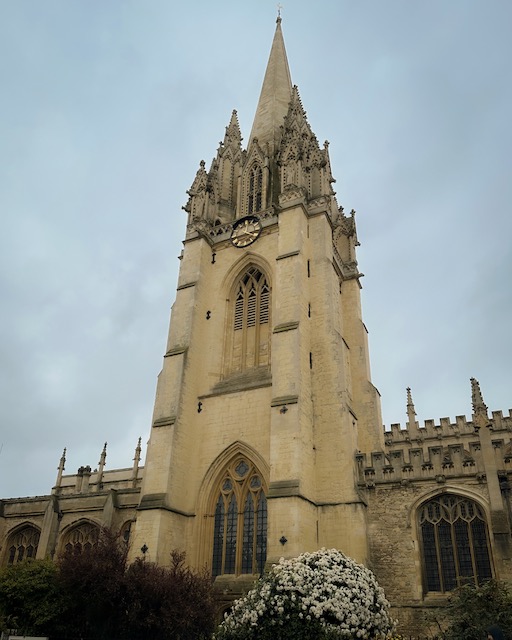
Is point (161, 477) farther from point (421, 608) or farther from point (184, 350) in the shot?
point (421, 608)

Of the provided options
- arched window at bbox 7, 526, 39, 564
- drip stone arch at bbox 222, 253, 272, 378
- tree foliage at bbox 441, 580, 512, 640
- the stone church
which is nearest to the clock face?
Result: the stone church

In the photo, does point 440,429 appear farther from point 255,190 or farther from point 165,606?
point 165,606

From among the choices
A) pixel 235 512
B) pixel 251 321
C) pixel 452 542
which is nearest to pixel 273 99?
pixel 251 321

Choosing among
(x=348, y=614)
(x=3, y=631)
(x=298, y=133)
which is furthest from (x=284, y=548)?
(x=298, y=133)

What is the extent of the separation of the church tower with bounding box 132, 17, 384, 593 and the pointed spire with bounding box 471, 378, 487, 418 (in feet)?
14.9

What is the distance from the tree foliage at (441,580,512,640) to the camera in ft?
41.7

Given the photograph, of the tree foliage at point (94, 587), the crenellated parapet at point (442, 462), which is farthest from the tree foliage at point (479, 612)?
the tree foliage at point (94, 587)

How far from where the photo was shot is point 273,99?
35625 millimetres

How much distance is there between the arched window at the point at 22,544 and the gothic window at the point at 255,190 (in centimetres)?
1963

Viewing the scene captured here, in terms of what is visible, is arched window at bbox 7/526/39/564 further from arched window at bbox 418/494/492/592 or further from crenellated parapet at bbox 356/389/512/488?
arched window at bbox 418/494/492/592

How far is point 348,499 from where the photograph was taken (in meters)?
19.2

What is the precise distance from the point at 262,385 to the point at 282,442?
3.30 meters

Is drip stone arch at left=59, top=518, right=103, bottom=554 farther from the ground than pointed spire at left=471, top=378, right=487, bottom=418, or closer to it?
closer to it

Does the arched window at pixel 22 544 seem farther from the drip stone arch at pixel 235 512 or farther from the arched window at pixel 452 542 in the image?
the arched window at pixel 452 542
